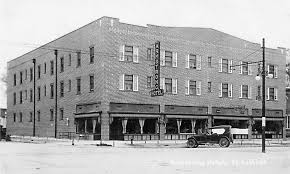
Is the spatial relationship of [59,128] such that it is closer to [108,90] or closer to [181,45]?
[108,90]

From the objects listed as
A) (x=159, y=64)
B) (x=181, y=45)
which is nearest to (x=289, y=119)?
(x=181, y=45)

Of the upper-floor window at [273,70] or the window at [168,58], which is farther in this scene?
the upper-floor window at [273,70]

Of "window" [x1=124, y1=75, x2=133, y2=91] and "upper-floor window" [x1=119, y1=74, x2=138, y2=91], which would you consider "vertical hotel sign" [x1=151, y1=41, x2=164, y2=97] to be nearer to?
"upper-floor window" [x1=119, y1=74, x2=138, y2=91]

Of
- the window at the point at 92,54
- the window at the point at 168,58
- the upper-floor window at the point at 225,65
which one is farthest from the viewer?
the upper-floor window at the point at 225,65

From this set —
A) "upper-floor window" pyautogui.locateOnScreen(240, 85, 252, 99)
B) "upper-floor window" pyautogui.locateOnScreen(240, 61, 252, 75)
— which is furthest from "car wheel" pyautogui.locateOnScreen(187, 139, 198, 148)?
"upper-floor window" pyautogui.locateOnScreen(240, 61, 252, 75)

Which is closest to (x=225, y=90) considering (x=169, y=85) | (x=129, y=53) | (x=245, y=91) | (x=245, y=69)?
(x=245, y=91)

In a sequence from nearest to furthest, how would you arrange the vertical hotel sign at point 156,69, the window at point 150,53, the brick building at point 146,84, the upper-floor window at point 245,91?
the brick building at point 146,84, the vertical hotel sign at point 156,69, the window at point 150,53, the upper-floor window at point 245,91

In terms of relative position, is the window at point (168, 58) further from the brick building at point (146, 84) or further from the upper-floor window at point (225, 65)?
the upper-floor window at point (225, 65)

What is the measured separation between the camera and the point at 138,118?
45844 millimetres

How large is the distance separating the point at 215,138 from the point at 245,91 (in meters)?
21.4

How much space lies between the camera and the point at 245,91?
183 ft

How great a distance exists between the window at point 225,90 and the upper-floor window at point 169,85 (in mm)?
6850

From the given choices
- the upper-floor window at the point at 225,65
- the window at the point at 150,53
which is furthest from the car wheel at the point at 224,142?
the upper-floor window at the point at 225,65

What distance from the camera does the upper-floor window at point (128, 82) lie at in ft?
148
